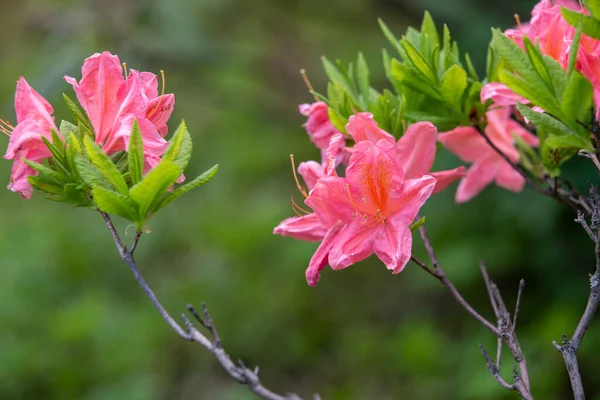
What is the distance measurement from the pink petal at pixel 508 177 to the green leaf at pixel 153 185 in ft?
2.27

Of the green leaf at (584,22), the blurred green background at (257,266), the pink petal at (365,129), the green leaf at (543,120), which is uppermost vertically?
the green leaf at (584,22)

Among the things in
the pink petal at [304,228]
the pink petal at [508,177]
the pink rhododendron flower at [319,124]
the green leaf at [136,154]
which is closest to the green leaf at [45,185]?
the green leaf at [136,154]

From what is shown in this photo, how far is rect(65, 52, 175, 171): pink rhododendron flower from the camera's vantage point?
0.99 m

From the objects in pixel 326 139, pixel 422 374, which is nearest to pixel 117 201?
pixel 326 139

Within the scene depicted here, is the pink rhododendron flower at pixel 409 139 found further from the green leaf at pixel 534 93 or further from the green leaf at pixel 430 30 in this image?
the green leaf at pixel 430 30

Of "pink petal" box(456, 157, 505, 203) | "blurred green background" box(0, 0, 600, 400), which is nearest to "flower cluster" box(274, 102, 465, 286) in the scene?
"pink petal" box(456, 157, 505, 203)

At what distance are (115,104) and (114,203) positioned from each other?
17 centimetres

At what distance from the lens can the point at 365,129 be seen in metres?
1.03

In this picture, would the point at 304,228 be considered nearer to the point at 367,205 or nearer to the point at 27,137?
the point at 367,205

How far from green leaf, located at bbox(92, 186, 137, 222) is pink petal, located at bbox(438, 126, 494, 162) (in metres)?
0.57

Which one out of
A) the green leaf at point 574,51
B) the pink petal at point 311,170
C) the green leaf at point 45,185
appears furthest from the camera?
the pink petal at point 311,170

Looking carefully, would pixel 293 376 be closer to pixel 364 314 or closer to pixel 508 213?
pixel 364 314

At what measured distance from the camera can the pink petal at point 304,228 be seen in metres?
1.08

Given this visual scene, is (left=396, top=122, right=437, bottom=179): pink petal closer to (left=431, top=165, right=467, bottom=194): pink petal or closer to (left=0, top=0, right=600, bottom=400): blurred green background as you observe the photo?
(left=431, top=165, right=467, bottom=194): pink petal
